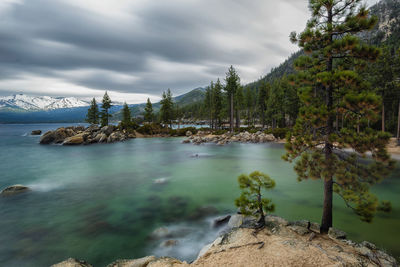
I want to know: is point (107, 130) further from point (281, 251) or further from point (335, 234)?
point (335, 234)

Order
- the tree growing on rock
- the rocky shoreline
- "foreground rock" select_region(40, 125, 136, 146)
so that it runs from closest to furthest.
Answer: the rocky shoreline
the tree growing on rock
"foreground rock" select_region(40, 125, 136, 146)

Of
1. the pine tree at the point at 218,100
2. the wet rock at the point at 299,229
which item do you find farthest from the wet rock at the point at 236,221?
the pine tree at the point at 218,100

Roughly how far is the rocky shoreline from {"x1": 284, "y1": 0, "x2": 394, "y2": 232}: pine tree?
1025 mm

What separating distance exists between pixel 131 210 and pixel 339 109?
37.1 feet

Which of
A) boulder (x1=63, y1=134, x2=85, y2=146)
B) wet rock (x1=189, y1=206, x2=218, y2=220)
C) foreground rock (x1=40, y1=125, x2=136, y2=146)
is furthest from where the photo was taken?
foreground rock (x1=40, y1=125, x2=136, y2=146)

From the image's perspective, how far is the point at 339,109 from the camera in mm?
6148

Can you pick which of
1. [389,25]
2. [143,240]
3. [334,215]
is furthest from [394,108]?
[389,25]

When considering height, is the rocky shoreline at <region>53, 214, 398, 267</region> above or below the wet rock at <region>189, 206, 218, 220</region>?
above

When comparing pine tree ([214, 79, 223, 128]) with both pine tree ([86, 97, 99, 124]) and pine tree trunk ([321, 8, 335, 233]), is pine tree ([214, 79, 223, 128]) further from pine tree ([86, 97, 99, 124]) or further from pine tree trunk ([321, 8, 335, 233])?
pine tree trunk ([321, 8, 335, 233])

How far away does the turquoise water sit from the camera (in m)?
7.57

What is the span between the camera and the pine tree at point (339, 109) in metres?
5.79

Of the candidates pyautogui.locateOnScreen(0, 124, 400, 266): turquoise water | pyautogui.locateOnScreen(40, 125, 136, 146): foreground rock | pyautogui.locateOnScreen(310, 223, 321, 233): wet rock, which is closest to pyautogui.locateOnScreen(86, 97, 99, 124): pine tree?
pyautogui.locateOnScreen(40, 125, 136, 146): foreground rock

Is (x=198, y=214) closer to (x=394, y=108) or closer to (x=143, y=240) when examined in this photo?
(x=143, y=240)

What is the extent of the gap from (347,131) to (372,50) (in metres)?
2.66
